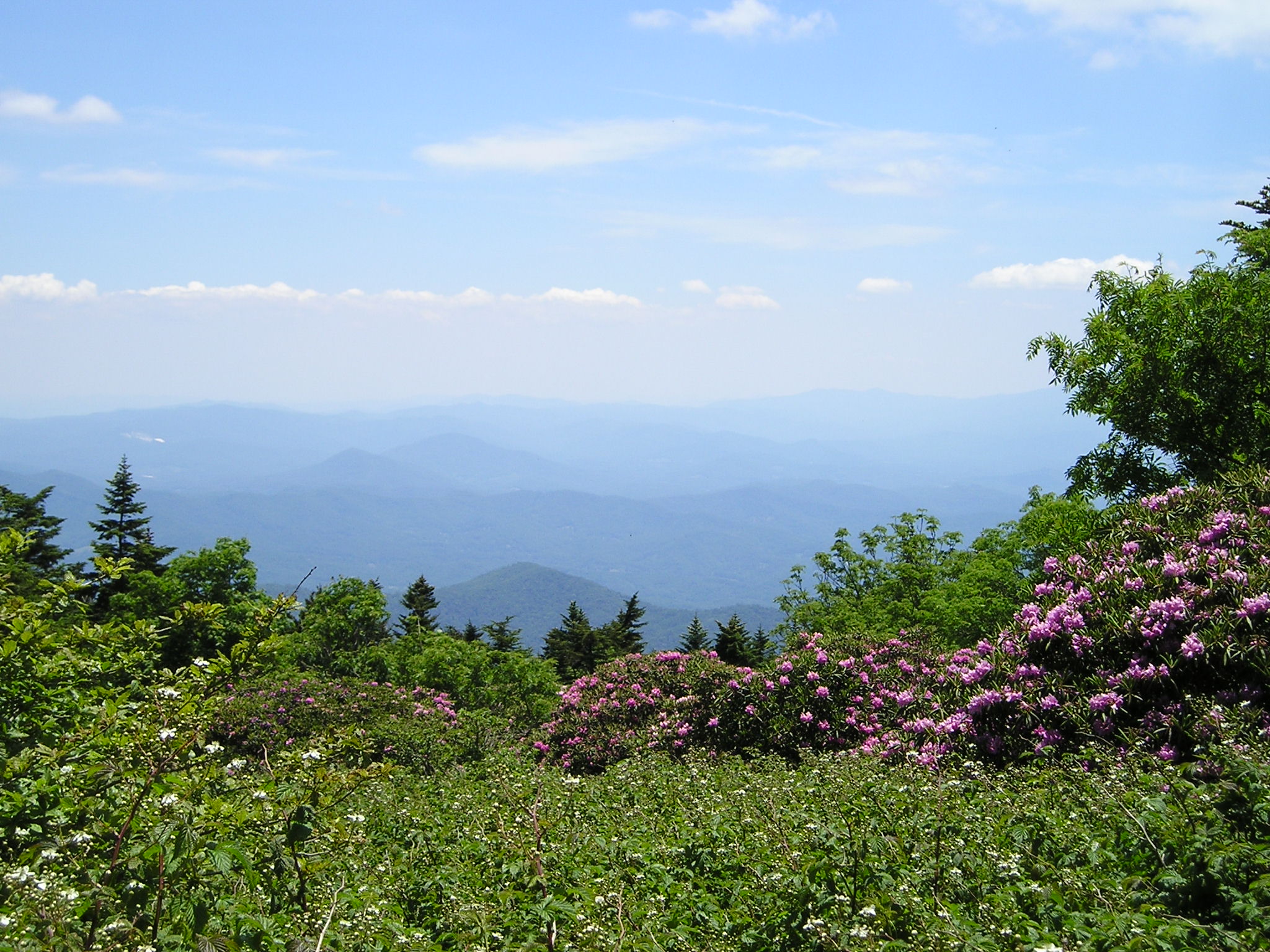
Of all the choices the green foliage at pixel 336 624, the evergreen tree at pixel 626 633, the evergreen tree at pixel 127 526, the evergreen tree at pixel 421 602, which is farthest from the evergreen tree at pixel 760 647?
the evergreen tree at pixel 127 526

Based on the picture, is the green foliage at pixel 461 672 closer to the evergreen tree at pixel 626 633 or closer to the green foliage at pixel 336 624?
the green foliage at pixel 336 624

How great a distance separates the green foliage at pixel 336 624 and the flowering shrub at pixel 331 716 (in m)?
8.65

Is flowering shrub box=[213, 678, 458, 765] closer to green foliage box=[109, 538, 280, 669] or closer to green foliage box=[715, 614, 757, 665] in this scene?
green foliage box=[109, 538, 280, 669]

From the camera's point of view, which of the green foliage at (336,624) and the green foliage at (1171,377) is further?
the green foliage at (336,624)

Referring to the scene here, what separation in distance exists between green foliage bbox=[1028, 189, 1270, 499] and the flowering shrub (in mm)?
11333

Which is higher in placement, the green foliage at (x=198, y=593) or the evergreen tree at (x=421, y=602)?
the green foliage at (x=198, y=593)

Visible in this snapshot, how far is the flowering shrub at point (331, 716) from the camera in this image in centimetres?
1288

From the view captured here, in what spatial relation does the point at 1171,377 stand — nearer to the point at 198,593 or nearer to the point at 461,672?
the point at 461,672

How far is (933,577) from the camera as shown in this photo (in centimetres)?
2845

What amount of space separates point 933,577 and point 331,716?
2105 cm

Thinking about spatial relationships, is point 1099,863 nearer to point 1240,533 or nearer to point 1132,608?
point 1132,608

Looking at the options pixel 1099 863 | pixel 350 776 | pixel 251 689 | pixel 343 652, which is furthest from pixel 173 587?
pixel 1099 863

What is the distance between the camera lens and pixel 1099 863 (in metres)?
3.73

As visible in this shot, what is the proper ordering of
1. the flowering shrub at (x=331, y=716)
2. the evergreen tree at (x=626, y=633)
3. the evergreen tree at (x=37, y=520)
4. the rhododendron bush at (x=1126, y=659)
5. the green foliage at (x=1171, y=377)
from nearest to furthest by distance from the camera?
the rhododendron bush at (x=1126, y=659), the green foliage at (x=1171, y=377), the flowering shrub at (x=331, y=716), the evergreen tree at (x=37, y=520), the evergreen tree at (x=626, y=633)
